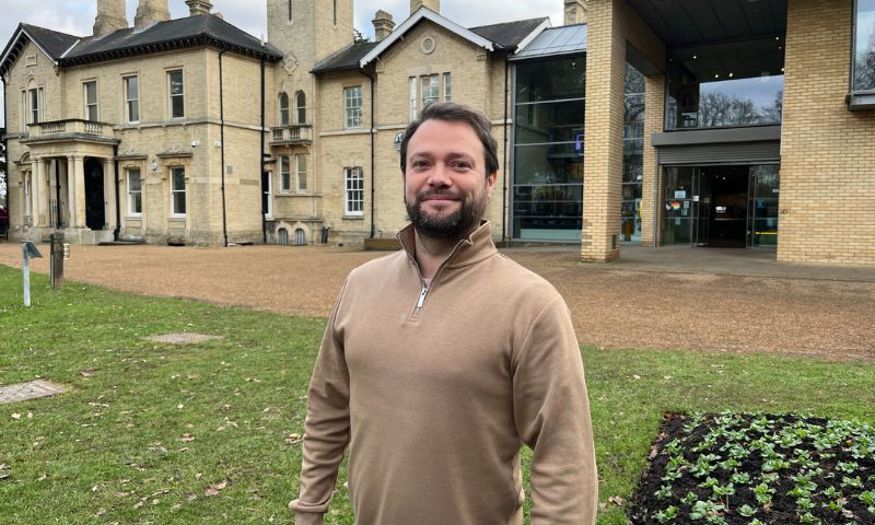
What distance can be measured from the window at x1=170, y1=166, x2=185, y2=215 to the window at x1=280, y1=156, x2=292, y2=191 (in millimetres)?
4473

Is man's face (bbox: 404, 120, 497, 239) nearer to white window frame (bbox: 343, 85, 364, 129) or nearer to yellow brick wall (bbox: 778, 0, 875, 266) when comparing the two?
yellow brick wall (bbox: 778, 0, 875, 266)

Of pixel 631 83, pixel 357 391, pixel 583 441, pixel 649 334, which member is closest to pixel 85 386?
pixel 357 391

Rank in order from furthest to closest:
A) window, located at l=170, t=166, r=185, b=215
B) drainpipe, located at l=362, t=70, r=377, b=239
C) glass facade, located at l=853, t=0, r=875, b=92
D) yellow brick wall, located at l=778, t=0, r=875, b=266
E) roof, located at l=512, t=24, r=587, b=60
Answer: window, located at l=170, t=166, r=185, b=215 → drainpipe, located at l=362, t=70, r=377, b=239 → roof, located at l=512, t=24, r=587, b=60 → yellow brick wall, located at l=778, t=0, r=875, b=266 → glass facade, located at l=853, t=0, r=875, b=92

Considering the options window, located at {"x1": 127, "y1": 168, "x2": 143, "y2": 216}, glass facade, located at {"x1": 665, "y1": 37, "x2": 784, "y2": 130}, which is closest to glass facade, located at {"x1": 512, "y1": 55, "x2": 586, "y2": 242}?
glass facade, located at {"x1": 665, "y1": 37, "x2": 784, "y2": 130}

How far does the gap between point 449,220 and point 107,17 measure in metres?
40.3

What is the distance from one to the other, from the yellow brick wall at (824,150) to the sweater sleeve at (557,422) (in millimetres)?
15885

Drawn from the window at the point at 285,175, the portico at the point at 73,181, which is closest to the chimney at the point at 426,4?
the window at the point at 285,175

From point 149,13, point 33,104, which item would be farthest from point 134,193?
point 149,13

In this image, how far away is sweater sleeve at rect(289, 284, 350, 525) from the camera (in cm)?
214

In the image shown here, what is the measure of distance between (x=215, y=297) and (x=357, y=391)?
11.0m

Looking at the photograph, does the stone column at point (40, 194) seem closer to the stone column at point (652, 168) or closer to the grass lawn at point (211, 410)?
the grass lawn at point (211, 410)

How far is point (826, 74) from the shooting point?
15000 mm

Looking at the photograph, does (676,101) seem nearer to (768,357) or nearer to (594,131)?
(594,131)

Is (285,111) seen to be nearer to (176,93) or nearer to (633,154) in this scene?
(176,93)
